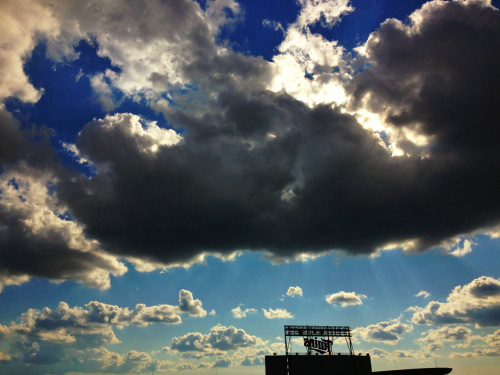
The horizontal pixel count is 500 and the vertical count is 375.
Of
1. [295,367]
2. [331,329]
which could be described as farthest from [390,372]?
[295,367]

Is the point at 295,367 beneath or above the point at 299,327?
beneath

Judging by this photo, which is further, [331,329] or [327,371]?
[331,329]

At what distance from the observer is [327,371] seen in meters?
74.1

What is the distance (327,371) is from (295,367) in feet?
22.5

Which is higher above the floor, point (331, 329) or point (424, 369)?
point (331, 329)

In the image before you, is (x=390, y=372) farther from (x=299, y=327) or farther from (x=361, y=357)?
(x=299, y=327)

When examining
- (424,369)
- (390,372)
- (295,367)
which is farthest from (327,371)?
(424,369)

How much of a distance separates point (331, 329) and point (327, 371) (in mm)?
8763

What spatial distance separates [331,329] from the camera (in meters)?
79.6

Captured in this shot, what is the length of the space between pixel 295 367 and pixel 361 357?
15.3 meters

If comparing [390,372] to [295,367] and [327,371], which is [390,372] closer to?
[327,371]

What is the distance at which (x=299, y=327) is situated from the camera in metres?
77.4

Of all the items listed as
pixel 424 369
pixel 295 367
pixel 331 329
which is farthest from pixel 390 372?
pixel 295 367

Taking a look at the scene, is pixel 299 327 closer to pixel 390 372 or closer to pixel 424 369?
pixel 390 372
